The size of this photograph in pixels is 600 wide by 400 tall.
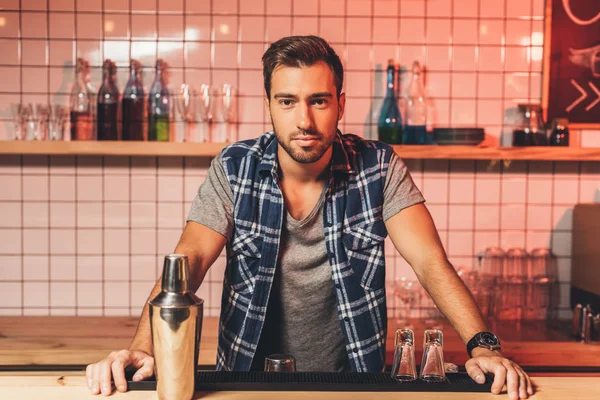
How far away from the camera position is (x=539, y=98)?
2822 millimetres

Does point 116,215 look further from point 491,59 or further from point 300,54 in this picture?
point 491,59

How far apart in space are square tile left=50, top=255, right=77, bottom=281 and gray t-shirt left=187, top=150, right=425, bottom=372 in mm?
1226

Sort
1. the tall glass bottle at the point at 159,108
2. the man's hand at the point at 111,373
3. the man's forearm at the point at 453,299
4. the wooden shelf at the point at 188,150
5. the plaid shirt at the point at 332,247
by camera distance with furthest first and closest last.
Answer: the tall glass bottle at the point at 159,108
the wooden shelf at the point at 188,150
the plaid shirt at the point at 332,247
the man's forearm at the point at 453,299
the man's hand at the point at 111,373

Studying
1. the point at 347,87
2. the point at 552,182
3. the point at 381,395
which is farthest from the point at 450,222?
the point at 381,395

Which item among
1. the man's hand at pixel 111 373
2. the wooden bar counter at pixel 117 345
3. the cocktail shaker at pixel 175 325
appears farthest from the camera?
the wooden bar counter at pixel 117 345

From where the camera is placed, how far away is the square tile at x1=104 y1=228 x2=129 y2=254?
9.20ft

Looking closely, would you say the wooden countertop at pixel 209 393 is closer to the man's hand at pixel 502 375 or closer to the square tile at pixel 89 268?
the man's hand at pixel 502 375

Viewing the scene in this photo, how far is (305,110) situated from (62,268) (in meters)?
1.59

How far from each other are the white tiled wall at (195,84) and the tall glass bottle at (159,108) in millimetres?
50

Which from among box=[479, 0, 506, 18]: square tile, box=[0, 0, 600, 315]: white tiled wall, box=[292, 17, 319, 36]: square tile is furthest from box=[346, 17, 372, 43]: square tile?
box=[479, 0, 506, 18]: square tile

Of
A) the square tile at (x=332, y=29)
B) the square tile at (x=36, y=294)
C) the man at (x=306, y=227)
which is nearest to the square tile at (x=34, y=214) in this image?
the square tile at (x=36, y=294)

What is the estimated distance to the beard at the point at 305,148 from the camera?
5.55ft

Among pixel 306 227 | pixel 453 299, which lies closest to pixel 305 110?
pixel 306 227

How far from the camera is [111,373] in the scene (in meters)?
1.13
